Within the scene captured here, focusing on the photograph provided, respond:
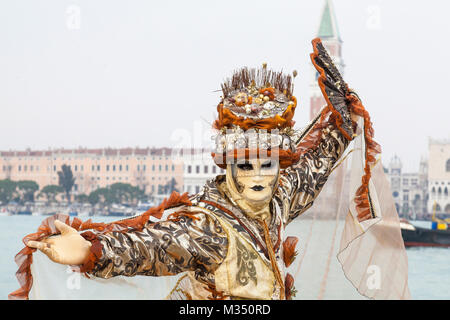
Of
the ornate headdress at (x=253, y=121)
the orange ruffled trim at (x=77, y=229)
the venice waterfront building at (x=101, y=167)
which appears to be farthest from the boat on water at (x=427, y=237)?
the venice waterfront building at (x=101, y=167)

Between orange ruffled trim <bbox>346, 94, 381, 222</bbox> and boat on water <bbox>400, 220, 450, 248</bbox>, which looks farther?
boat on water <bbox>400, 220, 450, 248</bbox>

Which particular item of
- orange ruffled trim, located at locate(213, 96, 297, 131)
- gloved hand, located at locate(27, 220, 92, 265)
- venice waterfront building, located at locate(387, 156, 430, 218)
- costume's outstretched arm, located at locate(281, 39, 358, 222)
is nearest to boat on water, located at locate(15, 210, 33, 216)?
venice waterfront building, located at locate(387, 156, 430, 218)

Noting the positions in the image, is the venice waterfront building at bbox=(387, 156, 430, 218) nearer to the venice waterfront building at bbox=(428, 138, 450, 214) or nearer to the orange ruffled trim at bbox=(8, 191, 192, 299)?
the venice waterfront building at bbox=(428, 138, 450, 214)

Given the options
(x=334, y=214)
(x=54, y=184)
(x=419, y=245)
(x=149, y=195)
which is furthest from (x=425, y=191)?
(x=334, y=214)

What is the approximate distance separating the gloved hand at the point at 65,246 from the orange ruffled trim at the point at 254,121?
1.99 feet

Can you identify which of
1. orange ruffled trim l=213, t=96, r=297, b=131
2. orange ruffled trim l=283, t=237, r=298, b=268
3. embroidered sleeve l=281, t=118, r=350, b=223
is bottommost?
orange ruffled trim l=283, t=237, r=298, b=268

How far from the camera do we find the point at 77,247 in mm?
1791

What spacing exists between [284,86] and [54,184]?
52371 mm

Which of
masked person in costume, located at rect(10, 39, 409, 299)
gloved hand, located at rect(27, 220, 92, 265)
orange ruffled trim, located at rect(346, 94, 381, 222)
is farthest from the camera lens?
orange ruffled trim, located at rect(346, 94, 381, 222)

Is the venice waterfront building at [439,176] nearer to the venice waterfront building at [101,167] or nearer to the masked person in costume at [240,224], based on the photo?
the venice waterfront building at [101,167]

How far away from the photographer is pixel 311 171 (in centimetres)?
252

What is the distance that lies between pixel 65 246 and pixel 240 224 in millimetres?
575

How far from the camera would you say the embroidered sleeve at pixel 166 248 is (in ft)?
6.24

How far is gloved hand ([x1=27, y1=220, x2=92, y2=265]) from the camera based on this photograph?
69.1 inches
